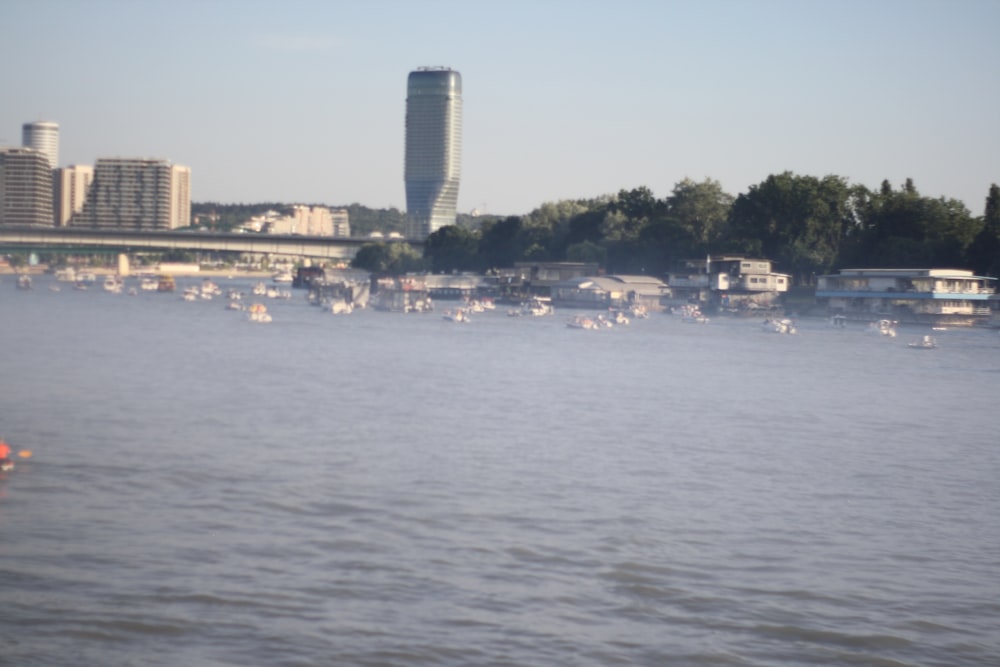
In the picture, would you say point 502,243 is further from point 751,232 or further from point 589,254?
point 751,232

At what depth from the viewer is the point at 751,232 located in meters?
103

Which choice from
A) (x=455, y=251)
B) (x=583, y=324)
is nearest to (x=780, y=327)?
(x=583, y=324)

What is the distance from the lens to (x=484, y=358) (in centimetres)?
4494

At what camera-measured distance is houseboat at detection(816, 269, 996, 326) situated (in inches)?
3167

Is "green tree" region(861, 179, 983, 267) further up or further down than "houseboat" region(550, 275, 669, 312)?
further up

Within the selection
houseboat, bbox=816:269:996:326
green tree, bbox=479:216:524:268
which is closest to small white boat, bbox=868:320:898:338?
houseboat, bbox=816:269:996:326

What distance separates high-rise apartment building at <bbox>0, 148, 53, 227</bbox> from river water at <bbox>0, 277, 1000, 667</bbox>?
142 m

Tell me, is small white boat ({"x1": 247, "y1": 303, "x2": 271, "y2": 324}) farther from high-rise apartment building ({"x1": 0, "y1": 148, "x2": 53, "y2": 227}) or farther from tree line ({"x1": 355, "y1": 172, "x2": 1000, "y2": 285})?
high-rise apartment building ({"x1": 0, "y1": 148, "x2": 53, "y2": 227})

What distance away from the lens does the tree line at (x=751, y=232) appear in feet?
295

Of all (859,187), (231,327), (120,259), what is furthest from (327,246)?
(231,327)

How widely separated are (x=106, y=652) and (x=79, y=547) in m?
3.33

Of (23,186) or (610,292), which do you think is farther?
(23,186)

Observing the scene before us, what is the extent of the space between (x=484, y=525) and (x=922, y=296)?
2850 inches

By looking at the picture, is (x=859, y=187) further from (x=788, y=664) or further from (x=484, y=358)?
(x=788, y=664)
